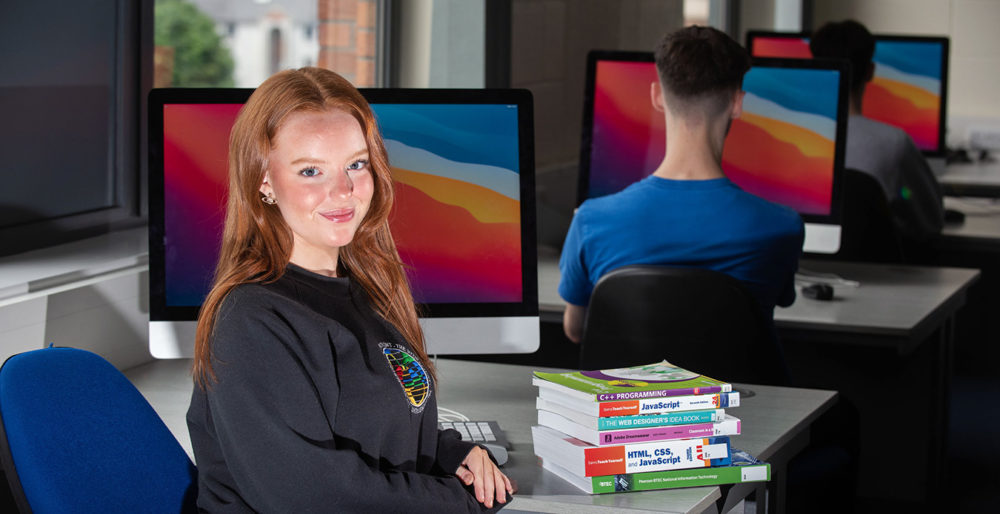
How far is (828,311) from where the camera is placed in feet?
8.61

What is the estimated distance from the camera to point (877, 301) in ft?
8.95

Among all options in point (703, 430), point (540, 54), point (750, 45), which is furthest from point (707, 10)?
point (703, 430)

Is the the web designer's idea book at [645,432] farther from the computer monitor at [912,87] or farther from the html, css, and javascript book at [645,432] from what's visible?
the computer monitor at [912,87]

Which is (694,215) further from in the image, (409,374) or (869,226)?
(869,226)

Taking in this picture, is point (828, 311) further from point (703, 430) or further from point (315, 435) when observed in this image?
point (315, 435)

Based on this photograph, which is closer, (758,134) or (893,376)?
(758,134)

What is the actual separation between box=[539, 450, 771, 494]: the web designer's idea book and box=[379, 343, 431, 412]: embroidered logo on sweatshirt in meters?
0.24

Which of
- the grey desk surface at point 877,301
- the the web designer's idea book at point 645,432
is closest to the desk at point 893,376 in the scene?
the grey desk surface at point 877,301

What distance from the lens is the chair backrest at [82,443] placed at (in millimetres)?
1254

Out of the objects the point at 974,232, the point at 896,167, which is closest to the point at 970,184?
the point at 974,232

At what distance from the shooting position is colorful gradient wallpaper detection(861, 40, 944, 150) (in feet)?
14.1

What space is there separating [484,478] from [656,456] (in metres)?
0.23

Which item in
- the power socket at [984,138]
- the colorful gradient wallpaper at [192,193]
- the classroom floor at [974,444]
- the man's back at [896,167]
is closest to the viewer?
the colorful gradient wallpaper at [192,193]

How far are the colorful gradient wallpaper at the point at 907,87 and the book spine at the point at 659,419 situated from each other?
3.12 meters
